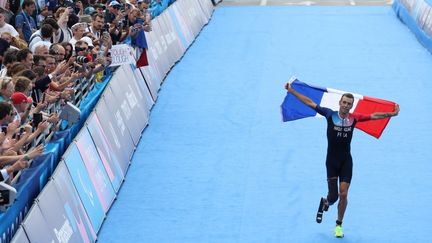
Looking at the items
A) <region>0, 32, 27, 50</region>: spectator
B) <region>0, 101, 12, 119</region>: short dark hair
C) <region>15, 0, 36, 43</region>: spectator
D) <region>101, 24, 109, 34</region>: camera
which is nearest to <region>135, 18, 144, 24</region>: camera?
<region>101, 24, 109, 34</region>: camera

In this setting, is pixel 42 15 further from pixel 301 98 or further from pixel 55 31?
pixel 301 98

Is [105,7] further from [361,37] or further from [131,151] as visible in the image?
[361,37]

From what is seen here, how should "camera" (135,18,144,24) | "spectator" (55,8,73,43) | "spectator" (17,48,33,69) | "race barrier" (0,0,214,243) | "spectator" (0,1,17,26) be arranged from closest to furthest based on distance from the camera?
"race barrier" (0,0,214,243) < "spectator" (17,48,33,69) < "spectator" (55,8,73,43) < "spectator" (0,1,17,26) < "camera" (135,18,144,24)

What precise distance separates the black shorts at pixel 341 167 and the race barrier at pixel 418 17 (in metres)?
13.0

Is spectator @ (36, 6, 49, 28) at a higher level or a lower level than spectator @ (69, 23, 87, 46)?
lower

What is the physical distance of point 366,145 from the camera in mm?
16578

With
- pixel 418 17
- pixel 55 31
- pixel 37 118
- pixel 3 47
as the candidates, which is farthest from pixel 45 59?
pixel 418 17

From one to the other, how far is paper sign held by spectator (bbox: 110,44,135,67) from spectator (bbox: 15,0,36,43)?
2.06 m

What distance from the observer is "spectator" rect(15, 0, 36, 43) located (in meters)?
16.4

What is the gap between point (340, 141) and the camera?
12.3m

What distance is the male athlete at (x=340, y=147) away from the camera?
1224 cm

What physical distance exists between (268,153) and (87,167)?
456 cm

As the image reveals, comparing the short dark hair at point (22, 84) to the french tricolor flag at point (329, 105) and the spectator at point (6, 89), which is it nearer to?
the spectator at point (6, 89)

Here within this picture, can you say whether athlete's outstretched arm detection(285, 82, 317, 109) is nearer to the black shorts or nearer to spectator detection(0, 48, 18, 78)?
the black shorts
